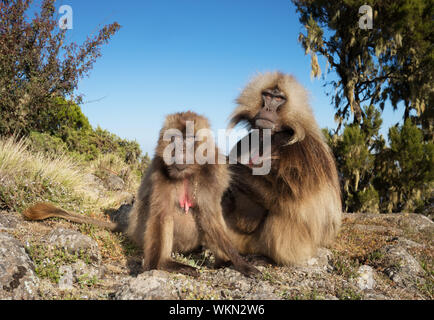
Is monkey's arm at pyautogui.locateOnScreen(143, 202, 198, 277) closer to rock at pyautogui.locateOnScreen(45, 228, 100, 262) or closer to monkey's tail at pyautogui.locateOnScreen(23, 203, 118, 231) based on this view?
rock at pyautogui.locateOnScreen(45, 228, 100, 262)

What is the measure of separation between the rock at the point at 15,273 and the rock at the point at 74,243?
0.42m

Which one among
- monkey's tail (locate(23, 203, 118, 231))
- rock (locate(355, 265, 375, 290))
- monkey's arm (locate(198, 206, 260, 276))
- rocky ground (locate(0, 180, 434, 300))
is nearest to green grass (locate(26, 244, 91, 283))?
rocky ground (locate(0, 180, 434, 300))

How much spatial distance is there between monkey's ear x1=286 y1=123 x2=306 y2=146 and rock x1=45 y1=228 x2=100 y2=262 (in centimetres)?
211

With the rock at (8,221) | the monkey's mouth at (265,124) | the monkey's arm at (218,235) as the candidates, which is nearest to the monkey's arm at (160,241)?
the monkey's arm at (218,235)

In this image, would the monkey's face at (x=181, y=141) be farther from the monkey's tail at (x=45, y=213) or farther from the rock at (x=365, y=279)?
the rock at (x=365, y=279)

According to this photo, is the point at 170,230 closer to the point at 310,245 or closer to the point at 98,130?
the point at 310,245

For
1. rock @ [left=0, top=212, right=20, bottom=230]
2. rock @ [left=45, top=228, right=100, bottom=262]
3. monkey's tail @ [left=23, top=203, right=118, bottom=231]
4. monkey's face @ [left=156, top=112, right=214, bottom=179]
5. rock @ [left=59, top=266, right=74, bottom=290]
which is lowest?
rock @ [left=59, top=266, right=74, bottom=290]

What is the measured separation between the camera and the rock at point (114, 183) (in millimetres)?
8102

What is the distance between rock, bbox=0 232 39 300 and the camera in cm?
259

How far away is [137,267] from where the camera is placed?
361 cm

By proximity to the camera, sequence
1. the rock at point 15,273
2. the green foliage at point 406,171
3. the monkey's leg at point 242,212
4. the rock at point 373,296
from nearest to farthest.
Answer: the rock at point 15,273 → the rock at point 373,296 → the monkey's leg at point 242,212 → the green foliage at point 406,171

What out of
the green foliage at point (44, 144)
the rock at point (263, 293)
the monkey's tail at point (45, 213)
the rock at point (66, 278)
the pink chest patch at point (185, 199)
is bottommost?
the rock at point (263, 293)

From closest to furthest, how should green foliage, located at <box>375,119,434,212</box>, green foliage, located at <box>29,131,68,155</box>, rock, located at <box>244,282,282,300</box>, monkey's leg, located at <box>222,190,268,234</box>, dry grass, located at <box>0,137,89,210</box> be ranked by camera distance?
rock, located at <box>244,282,282,300</box>, monkey's leg, located at <box>222,190,268,234</box>, dry grass, located at <box>0,137,89,210</box>, green foliage, located at <box>29,131,68,155</box>, green foliage, located at <box>375,119,434,212</box>
